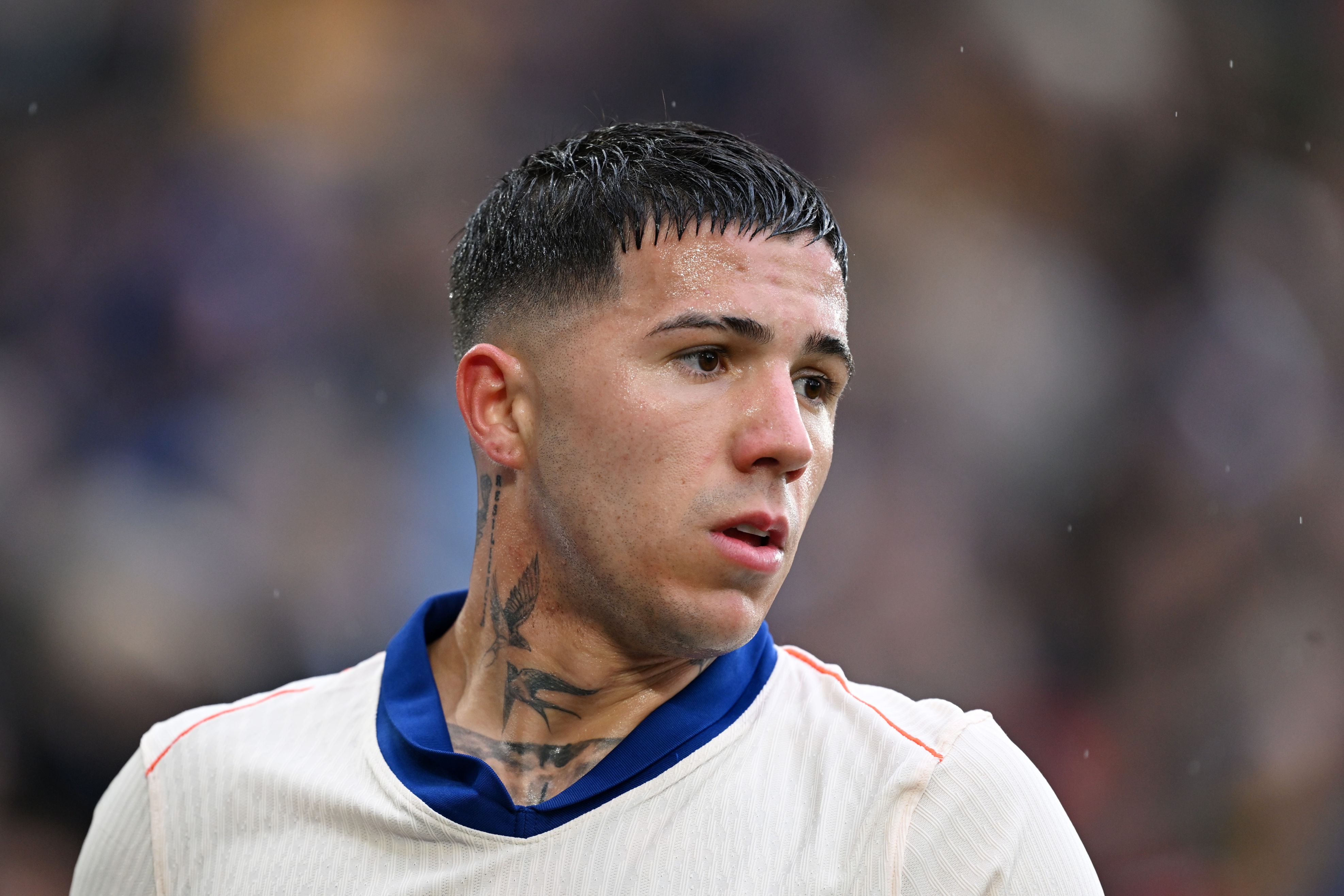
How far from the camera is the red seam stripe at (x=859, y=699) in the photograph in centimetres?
175

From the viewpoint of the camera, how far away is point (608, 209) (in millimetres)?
1917

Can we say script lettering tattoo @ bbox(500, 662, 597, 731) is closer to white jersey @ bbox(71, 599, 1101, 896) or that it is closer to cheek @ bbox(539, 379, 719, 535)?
white jersey @ bbox(71, 599, 1101, 896)

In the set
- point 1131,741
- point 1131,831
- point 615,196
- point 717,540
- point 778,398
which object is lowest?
point 1131,831

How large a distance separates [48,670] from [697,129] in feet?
9.96

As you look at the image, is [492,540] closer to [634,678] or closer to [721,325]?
[634,678]

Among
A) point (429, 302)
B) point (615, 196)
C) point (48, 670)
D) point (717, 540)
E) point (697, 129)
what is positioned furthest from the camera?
point (429, 302)

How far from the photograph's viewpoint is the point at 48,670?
12.4 ft

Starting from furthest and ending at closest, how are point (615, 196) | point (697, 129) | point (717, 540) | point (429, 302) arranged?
point (429, 302) < point (697, 129) < point (615, 196) < point (717, 540)

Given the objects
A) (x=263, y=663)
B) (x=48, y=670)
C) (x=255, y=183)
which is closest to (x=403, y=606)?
(x=263, y=663)

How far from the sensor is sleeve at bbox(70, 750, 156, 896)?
81.4 inches

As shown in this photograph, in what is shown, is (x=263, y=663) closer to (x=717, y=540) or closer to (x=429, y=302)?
(x=429, y=302)

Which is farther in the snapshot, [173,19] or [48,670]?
[173,19]

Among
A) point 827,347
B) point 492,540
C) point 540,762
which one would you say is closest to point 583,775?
point 540,762

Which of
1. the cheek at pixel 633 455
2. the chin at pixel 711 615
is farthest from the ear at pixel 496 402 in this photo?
the chin at pixel 711 615
